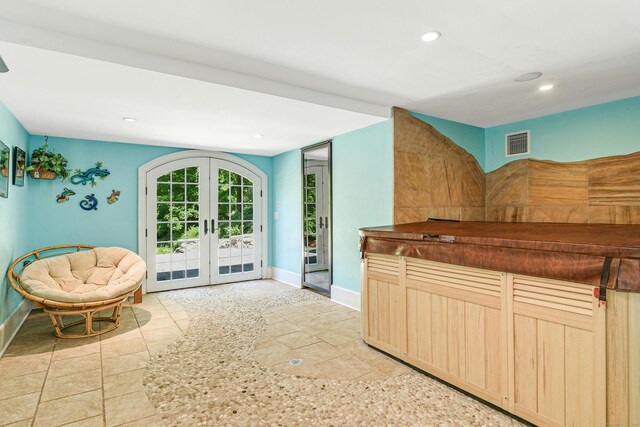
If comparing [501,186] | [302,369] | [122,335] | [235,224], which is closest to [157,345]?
[122,335]

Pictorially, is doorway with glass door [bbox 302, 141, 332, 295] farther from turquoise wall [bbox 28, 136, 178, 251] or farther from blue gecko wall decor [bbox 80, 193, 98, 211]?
blue gecko wall decor [bbox 80, 193, 98, 211]

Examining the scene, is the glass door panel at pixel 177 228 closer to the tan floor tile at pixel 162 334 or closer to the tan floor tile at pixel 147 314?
the tan floor tile at pixel 147 314

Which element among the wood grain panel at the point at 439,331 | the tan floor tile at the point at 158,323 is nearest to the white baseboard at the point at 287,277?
the tan floor tile at the point at 158,323

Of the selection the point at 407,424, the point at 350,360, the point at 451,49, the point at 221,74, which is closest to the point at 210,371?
the point at 350,360

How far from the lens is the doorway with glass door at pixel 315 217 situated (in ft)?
17.2

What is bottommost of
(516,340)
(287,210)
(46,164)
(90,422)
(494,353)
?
(90,422)

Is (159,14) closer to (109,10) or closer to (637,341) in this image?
(109,10)

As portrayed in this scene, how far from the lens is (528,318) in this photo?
1.87 m

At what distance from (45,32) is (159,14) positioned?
0.76m

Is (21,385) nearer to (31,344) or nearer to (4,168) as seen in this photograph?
(31,344)

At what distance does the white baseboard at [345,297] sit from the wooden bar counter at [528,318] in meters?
1.40

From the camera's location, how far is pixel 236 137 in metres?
4.51

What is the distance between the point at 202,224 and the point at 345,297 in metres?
2.64

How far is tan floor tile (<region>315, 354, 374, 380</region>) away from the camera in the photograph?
2.49 m
